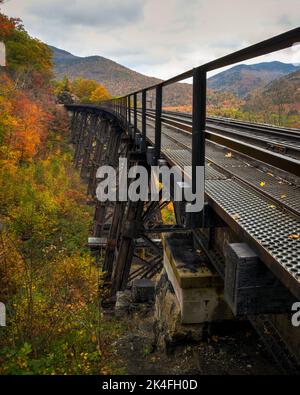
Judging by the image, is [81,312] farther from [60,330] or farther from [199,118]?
[199,118]

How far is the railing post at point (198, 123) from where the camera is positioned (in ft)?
7.90

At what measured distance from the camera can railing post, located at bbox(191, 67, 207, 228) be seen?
241 centimetres

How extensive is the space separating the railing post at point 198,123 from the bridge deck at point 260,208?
0.19 metres

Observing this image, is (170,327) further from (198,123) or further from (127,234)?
(127,234)

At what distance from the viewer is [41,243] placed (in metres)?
14.6

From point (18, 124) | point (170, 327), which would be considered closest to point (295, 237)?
point (170, 327)

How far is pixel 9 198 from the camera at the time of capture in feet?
50.8

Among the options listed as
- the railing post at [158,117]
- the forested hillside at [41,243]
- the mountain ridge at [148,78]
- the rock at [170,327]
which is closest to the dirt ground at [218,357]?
the rock at [170,327]

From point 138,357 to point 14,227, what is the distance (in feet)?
37.3

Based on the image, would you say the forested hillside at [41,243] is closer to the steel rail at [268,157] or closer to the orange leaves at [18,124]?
the orange leaves at [18,124]

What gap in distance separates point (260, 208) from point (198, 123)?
742 mm

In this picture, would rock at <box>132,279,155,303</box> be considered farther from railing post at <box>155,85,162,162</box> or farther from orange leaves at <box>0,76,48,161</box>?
orange leaves at <box>0,76,48,161</box>

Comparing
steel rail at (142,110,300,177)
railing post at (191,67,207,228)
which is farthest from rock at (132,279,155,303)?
steel rail at (142,110,300,177)
